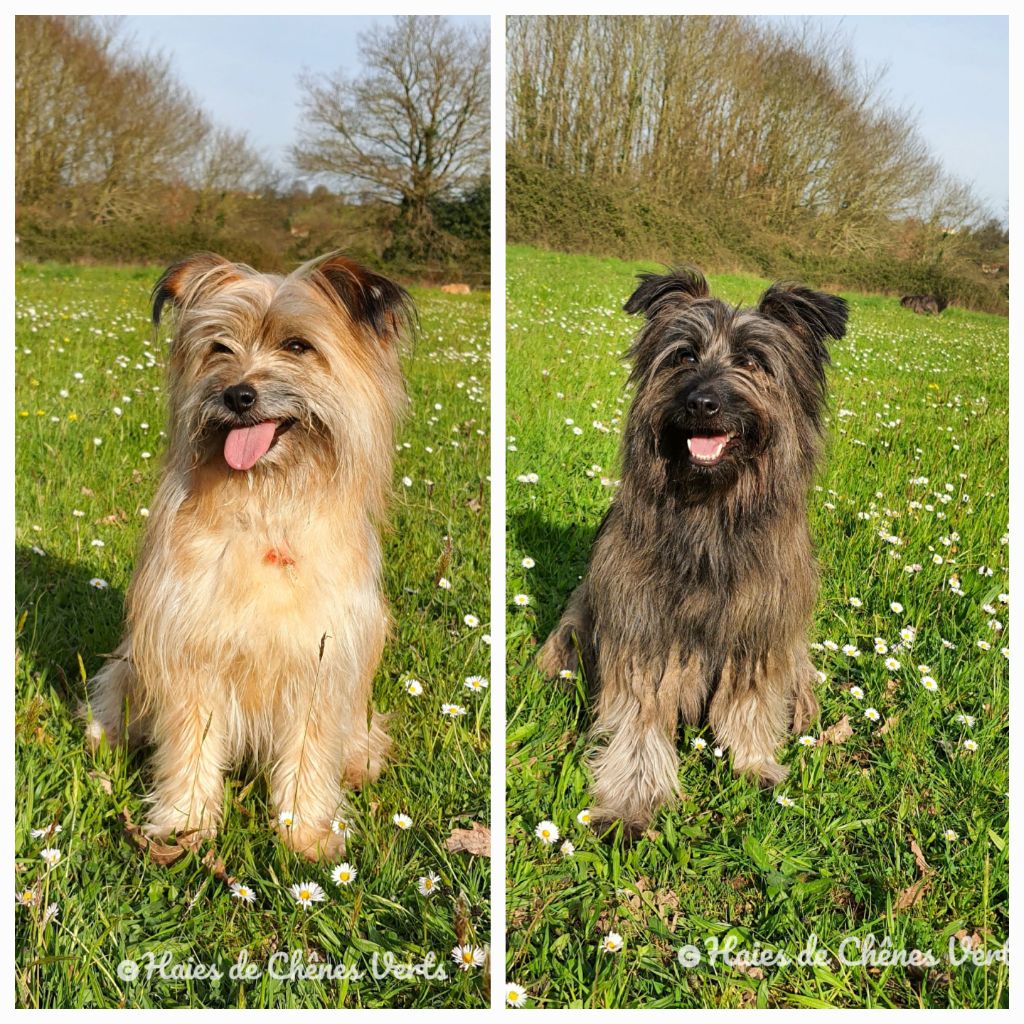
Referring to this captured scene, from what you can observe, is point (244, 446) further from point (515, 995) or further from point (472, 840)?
point (515, 995)

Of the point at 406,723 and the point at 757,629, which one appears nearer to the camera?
the point at 757,629

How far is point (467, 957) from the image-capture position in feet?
6.50

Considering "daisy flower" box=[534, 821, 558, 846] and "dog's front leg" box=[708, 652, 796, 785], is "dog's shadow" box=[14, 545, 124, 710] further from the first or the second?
"dog's front leg" box=[708, 652, 796, 785]

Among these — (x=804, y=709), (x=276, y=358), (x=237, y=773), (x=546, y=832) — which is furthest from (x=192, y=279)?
(x=804, y=709)

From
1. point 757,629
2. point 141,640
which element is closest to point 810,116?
point 757,629

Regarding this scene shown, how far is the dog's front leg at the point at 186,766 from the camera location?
228 centimetres

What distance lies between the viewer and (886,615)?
2.61 meters

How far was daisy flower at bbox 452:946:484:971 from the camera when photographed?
1.98 metres

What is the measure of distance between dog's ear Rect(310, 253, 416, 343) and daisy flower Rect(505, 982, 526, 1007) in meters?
1.59

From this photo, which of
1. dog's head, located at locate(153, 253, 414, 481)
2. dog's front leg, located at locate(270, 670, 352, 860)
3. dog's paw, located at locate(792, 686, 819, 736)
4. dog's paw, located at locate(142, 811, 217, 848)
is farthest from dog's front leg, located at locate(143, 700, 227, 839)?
dog's paw, located at locate(792, 686, 819, 736)

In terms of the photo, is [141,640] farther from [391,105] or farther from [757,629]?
[757,629]

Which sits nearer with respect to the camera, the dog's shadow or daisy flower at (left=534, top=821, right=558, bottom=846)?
daisy flower at (left=534, top=821, right=558, bottom=846)

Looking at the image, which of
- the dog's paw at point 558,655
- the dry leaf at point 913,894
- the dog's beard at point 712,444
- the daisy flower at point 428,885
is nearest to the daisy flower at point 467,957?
the daisy flower at point 428,885

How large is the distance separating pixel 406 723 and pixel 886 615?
150cm
